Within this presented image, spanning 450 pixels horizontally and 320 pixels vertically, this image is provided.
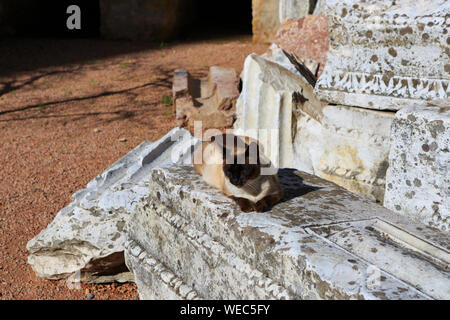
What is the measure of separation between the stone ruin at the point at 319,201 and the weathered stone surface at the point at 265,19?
5.74m

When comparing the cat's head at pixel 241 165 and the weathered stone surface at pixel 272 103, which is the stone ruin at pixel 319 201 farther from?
the cat's head at pixel 241 165

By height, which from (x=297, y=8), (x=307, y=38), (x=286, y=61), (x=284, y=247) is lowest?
(x=284, y=247)

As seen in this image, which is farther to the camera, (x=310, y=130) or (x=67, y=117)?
(x=67, y=117)

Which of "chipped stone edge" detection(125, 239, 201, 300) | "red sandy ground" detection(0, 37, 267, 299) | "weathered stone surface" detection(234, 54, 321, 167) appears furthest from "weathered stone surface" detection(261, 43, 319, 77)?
"chipped stone edge" detection(125, 239, 201, 300)

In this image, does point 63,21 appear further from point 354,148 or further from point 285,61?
point 354,148

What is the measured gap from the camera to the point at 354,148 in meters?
3.70

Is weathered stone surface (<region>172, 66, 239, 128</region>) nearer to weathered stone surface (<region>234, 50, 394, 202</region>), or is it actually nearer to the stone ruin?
weathered stone surface (<region>234, 50, 394, 202</region>)

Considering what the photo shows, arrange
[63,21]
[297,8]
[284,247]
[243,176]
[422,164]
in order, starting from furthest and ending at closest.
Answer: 1. [63,21]
2. [297,8]
3. [422,164]
4. [243,176]
5. [284,247]

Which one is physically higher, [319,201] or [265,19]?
[265,19]

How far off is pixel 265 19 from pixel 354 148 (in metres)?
7.03

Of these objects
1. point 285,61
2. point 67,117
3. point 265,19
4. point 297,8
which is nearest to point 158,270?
point 285,61

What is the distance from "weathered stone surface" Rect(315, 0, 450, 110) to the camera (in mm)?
3119

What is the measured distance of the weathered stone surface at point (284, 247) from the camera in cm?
190

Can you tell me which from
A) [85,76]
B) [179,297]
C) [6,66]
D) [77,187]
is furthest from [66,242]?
[6,66]
